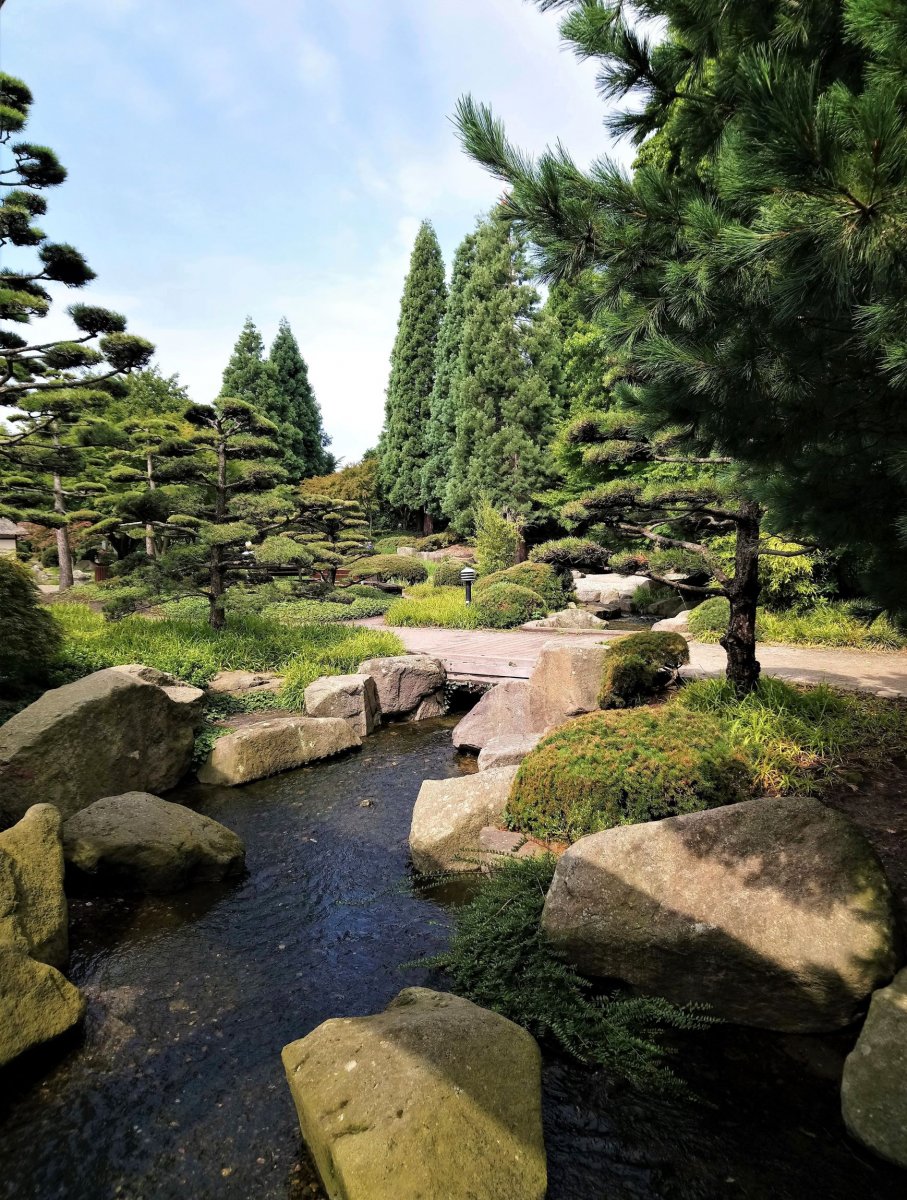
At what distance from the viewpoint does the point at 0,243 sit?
8930mm

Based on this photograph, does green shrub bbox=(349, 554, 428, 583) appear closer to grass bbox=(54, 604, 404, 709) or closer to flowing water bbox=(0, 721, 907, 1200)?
grass bbox=(54, 604, 404, 709)

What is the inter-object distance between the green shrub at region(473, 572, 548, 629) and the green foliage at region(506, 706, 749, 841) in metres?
9.60

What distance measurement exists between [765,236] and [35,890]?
14.1 ft

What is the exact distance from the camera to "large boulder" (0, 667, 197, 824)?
4.97m

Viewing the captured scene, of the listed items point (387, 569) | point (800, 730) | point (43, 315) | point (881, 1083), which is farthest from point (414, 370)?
point (881, 1083)

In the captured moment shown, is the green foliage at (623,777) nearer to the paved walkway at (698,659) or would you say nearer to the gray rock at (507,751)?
the gray rock at (507,751)

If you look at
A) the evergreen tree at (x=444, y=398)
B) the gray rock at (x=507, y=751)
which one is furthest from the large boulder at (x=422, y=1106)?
the evergreen tree at (x=444, y=398)

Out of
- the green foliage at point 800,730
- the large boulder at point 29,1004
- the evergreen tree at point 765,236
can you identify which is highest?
A: the evergreen tree at point 765,236

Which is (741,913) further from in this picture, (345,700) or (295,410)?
(295,410)

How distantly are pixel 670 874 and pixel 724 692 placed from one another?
294 cm

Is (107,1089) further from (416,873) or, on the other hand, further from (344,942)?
(416,873)

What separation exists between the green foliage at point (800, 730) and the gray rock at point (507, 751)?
4.64ft

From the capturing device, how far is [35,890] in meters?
3.35

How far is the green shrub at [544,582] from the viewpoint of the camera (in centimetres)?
1600
